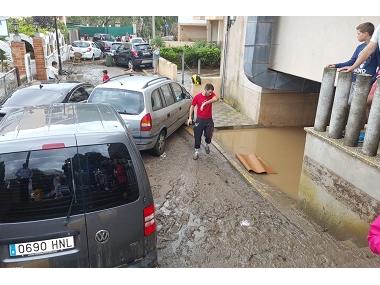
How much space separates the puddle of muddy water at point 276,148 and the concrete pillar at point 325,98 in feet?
6.26

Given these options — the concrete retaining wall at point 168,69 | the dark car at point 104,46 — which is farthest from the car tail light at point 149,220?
the dark car at point 104,46

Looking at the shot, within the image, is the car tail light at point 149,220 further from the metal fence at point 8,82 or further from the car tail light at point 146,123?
the metal fence at point 8,82

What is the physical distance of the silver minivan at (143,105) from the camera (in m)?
7.85

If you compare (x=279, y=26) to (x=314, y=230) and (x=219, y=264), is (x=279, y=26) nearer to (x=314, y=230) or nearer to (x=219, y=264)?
(x=314, y=230)

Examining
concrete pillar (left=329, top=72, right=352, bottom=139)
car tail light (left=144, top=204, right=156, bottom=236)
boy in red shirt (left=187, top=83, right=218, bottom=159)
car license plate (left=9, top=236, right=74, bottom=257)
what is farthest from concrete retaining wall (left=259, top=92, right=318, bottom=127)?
car license plate (left=9, top=236, right=74, bottom=257)

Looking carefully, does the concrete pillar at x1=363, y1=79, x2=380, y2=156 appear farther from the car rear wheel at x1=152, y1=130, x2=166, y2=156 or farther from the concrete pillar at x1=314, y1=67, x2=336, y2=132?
the car rear wheel at x1=152, y1=130, x2=166, y2=156

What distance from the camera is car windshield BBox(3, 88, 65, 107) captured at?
8562mm

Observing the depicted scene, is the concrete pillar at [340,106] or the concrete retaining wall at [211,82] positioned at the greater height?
the concrete pillar at [340,106]

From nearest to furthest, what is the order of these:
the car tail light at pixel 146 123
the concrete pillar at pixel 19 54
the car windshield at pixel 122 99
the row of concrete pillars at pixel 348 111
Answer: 1. the row of concrete pillars at pixel 348 111
2. the car tail light at pixel 146 123
3. the car windshield at pixel 122 99
4. the concrete pillar at pixel 19 54

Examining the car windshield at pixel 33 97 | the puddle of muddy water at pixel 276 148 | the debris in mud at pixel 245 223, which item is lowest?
the puddle of muddy water at pixel 276 148

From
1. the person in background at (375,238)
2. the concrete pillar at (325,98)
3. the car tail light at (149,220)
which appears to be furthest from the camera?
the concrete pillar at (325,98)

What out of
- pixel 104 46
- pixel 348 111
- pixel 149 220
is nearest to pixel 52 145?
pixel 149 220

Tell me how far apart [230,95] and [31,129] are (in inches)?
438

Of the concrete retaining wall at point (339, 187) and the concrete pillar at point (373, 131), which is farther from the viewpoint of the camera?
the concrete retaining wall at point (339, 187)
